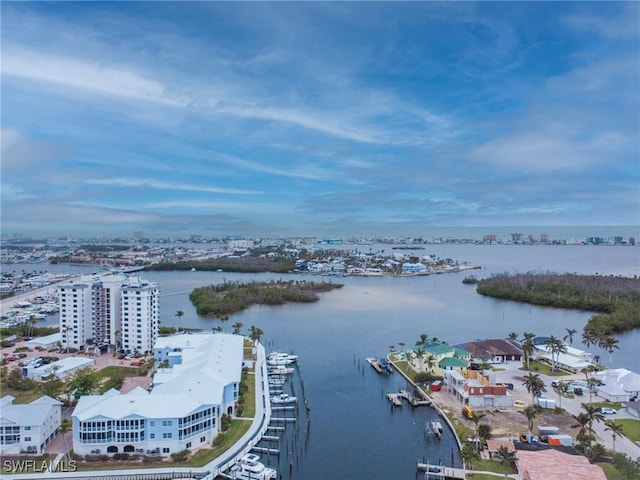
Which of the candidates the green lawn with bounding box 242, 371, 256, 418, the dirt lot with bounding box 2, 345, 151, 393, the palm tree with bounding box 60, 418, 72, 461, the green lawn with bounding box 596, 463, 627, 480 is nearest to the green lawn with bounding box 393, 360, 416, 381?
the green lawn with bounding box 242, 371, 256, 418

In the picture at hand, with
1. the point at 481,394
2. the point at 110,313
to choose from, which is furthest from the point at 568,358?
the point at 110,313

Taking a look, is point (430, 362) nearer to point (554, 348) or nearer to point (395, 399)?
point (395, 399)

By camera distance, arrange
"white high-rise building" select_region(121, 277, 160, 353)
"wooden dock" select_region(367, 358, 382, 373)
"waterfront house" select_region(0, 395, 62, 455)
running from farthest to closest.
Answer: "white high-rise building" select_region(121, 277, 160, 353) < "wooden dock" select_region(367, 358, 382, 373) < "waterfront house" select_region(0, 395, 62, 455)

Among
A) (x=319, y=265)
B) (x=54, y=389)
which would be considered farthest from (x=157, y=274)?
(x=54, y=389)

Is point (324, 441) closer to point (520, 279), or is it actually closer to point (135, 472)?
point (135, 472)

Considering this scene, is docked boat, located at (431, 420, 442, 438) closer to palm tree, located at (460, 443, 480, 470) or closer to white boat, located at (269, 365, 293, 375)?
palm tree, located at (460, 443, 480, 470)

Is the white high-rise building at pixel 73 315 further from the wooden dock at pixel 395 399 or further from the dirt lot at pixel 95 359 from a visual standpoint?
the wooden dock at pixel 395 399
